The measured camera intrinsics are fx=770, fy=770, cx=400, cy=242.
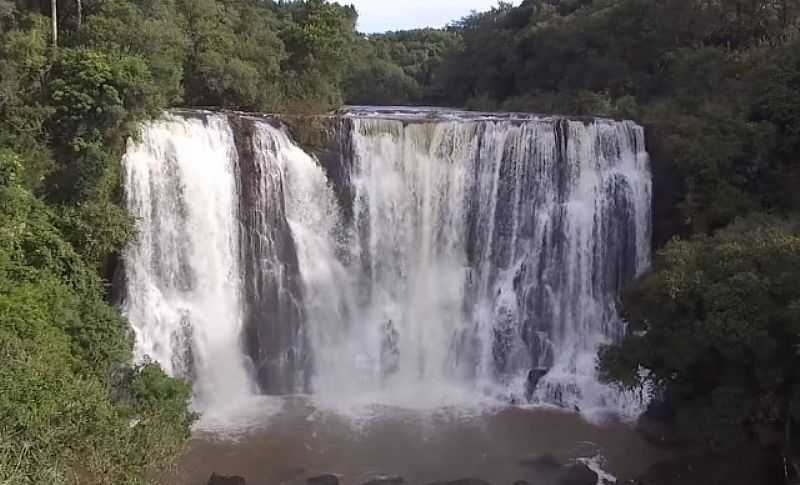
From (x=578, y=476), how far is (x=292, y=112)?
1247 cm

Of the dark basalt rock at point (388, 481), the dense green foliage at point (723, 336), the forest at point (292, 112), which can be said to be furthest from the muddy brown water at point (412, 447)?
the dense green foliage at point (723, 336)

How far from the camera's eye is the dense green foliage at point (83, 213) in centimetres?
1095

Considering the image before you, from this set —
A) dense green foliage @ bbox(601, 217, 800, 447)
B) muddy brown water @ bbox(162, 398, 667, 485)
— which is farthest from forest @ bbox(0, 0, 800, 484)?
muddy brown water @ bbox(162, 398, 667, 485)

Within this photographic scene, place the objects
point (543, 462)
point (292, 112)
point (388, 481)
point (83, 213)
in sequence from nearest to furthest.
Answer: point (388, 481), point (543, 462), point (83, 213), point (292, 112)

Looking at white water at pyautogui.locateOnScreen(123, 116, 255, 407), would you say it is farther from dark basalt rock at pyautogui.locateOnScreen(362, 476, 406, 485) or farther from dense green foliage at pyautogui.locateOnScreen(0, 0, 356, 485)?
dark basalt rock at pyautogui.locateOnScreen(362, 476, 406, 485)

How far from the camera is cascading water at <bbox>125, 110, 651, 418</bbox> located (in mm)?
18969

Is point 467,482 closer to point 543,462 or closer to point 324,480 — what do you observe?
point 543,462

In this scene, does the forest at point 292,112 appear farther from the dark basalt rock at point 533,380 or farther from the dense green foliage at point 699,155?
the dark basalt rock at point 533,380

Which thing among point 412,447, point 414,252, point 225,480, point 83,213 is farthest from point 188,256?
point 412,447

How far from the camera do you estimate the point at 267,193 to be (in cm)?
1944

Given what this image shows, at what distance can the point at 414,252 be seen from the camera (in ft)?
68.7

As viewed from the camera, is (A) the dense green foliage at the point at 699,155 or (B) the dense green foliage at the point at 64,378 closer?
(B) the dense green foliage at the point at 64,378

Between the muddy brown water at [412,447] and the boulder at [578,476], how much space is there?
26 cm

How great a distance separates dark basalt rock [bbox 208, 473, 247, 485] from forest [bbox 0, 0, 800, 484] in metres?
1.18
